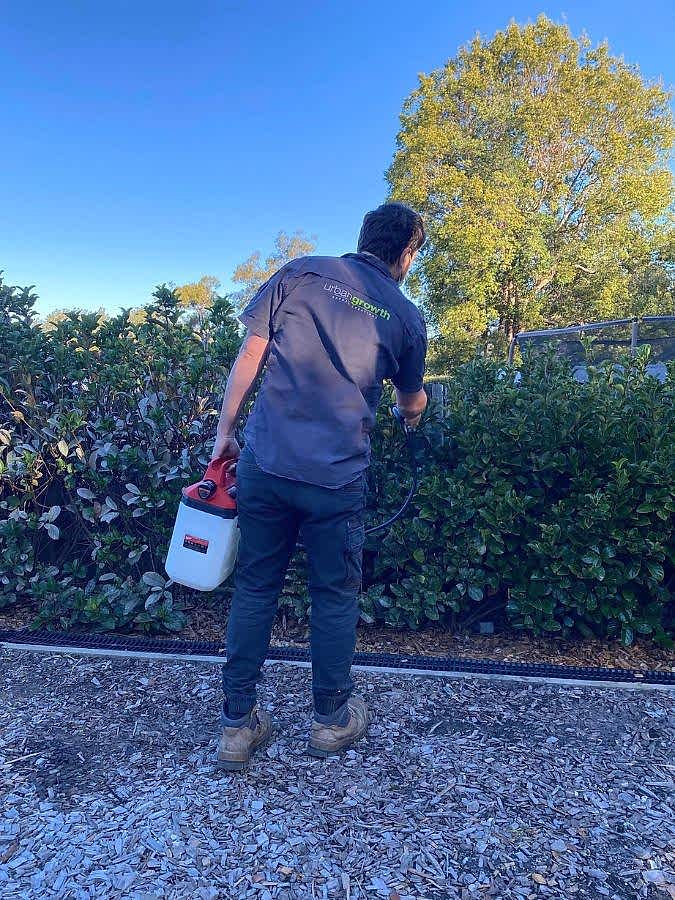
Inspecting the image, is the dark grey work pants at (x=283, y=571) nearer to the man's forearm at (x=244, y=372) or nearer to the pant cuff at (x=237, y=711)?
the pant cuff at (x=237, y=711)

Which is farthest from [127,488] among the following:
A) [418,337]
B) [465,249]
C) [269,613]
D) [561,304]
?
[561,304]

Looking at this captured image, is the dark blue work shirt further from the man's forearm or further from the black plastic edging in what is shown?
the black plastic edging

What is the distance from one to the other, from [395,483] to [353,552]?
3.13 feet

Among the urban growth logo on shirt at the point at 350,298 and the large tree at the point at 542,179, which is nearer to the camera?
the urban growth logo on shirt at the point at 350,298

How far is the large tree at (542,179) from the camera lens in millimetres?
21344

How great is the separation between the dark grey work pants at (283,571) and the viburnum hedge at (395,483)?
901 mm

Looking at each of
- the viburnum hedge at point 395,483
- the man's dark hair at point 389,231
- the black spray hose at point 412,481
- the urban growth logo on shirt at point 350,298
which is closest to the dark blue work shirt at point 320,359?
the urban growth logo on shirt at point 350,298

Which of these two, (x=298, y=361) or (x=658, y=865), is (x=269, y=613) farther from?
(x=658, y=865)

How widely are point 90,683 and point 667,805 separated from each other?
7.43 ft

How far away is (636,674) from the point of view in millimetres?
2738

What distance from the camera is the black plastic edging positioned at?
8.94 feet

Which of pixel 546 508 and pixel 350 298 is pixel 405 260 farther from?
pixel 546 508

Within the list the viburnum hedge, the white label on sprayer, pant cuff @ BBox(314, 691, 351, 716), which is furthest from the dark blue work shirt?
the viburnum hedge

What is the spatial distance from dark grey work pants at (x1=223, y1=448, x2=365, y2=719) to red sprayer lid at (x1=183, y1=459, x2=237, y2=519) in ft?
0.32
